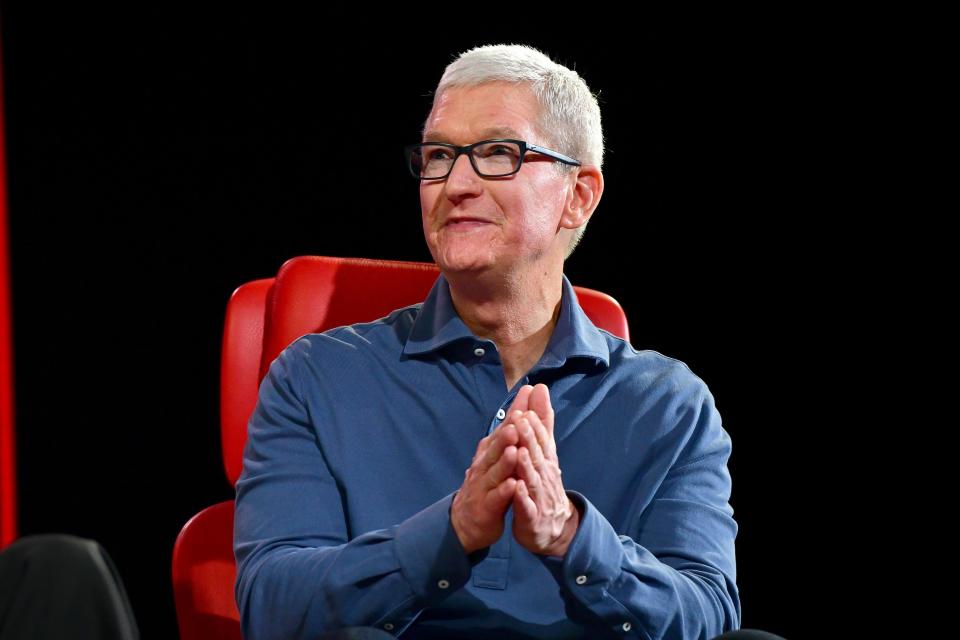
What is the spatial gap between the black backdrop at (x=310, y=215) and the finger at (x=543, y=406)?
1.39 meters

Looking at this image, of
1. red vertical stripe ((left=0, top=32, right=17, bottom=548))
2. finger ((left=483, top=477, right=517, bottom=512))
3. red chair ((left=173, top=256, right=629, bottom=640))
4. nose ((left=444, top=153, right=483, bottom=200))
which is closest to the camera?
finger ((left=483, top=477, right=517, bottom=512))

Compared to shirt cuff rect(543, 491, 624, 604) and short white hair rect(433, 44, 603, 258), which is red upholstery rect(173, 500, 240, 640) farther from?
short white hair rect(433, 44, 603, 258)

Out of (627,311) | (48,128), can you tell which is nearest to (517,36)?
(627,311)

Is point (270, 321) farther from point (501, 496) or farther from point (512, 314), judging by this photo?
point (501, 496)

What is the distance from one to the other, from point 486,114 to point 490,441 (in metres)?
0.52

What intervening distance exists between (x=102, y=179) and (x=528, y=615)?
1.64m

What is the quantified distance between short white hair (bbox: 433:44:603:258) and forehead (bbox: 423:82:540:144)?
0.01 meters

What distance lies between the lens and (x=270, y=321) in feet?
5.77

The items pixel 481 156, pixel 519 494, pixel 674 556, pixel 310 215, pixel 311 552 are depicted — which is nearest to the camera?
pixel 519 494

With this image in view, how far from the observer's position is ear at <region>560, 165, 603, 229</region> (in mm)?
1656

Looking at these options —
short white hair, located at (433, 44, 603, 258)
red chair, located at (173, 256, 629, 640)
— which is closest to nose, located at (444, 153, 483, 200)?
short white hair, located at (433, 44, 603, 258)

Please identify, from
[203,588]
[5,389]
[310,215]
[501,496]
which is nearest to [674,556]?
[501,496]

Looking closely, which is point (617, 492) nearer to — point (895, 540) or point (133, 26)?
point (895, 540)

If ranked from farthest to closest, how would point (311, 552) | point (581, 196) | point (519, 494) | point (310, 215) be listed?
point (310, 215) < point (581, 196) < point (311, 552) < point (519, 494)
